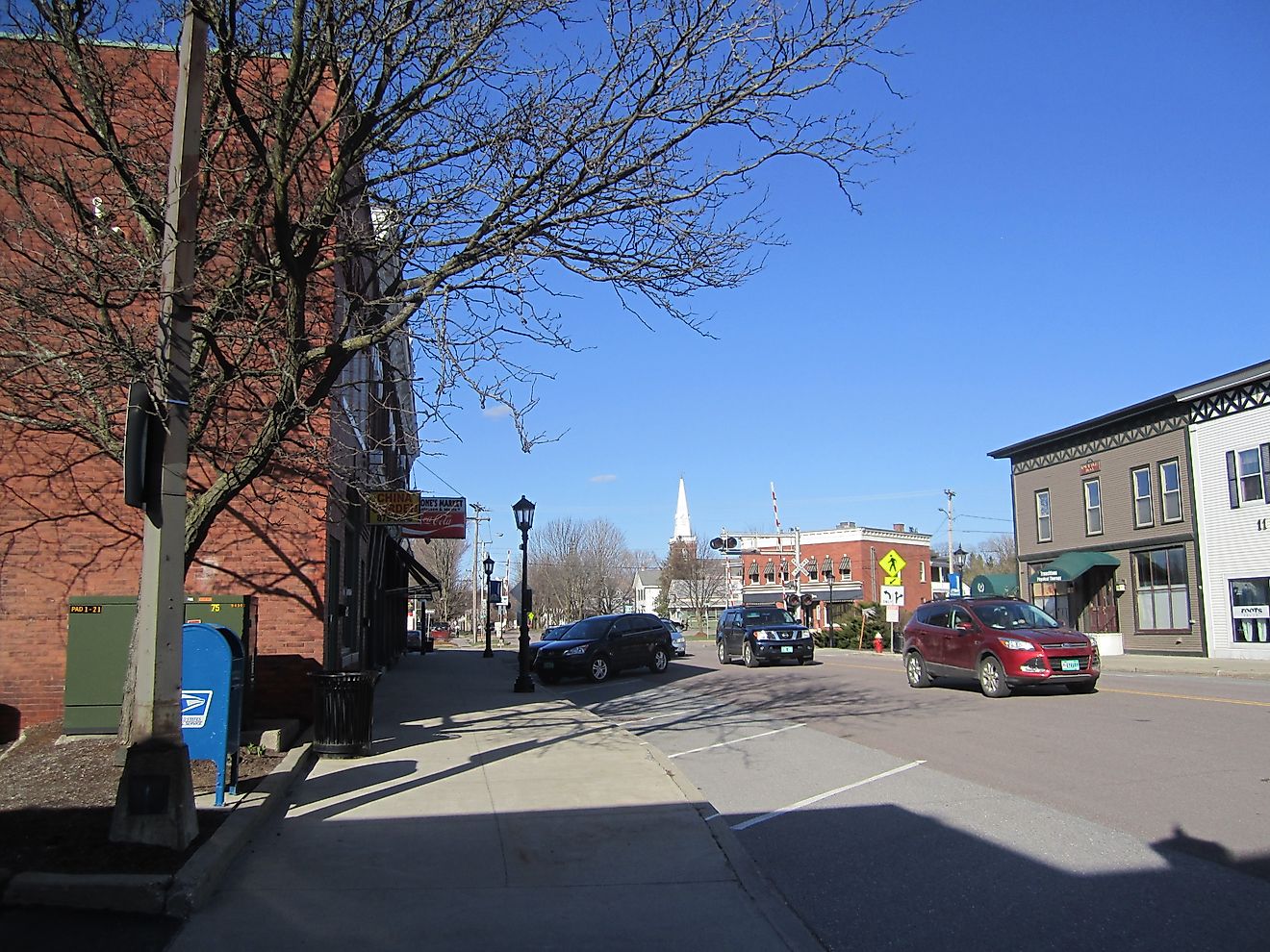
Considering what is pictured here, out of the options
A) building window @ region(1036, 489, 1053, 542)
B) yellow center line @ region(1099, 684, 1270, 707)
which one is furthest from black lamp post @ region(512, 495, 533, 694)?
building window @ region(1036, 489, 1053, 542)

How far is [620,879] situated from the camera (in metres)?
6.37

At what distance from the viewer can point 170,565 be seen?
263 inches

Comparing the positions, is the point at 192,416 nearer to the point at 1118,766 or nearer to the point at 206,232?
the point at 206,232

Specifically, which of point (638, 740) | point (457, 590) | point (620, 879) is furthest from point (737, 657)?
point (457, 590)

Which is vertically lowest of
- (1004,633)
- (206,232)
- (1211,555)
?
(1004,633)

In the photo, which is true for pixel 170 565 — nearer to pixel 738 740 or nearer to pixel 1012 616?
pixel 738 740

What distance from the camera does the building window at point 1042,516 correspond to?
37875 mm

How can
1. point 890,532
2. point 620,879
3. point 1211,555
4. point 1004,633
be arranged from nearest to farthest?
point 620,879 → point 1004,633 → point 1211,555 → point 890,532

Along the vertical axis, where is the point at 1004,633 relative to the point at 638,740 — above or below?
above

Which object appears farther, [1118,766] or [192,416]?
[192,416]

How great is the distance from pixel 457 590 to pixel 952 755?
89.9 m

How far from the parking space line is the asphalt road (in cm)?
3

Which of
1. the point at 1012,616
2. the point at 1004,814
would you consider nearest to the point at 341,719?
the point at 1004,814

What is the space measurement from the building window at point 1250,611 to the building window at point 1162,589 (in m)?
1.89
